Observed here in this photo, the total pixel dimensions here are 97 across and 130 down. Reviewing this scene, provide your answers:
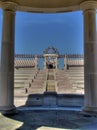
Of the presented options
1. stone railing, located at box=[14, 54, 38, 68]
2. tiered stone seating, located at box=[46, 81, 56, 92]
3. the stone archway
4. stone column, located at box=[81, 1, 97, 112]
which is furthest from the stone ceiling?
stone railing, located at box=[14, 54, 38, 68]

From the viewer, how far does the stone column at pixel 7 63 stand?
440 inches

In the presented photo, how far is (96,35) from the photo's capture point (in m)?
11.5

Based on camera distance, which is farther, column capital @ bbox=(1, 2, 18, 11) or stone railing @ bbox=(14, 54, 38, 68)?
stone railing @ bbox=(14, 54, 38, 68)

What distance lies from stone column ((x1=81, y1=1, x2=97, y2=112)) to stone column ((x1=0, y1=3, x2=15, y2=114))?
152 inches

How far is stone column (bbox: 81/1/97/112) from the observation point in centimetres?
1102

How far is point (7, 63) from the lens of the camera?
11.4 meters

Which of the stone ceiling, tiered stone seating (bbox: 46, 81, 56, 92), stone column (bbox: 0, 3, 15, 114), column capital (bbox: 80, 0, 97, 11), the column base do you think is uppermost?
the stone ceiling

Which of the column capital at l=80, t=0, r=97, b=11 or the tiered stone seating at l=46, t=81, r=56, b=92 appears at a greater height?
the column capital at l=80, t=0, r=97, b=11

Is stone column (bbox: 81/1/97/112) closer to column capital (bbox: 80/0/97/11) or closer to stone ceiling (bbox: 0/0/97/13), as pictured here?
column capital (bbox: 80/0/97/11)

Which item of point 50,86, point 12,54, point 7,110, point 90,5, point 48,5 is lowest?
point 7,110

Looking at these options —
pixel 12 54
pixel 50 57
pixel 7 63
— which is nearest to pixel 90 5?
pixel 12 54

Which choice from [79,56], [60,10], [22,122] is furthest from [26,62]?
[22,122]

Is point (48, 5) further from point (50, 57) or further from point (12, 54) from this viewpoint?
point (50, 57)

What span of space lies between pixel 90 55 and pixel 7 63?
4331 mm
